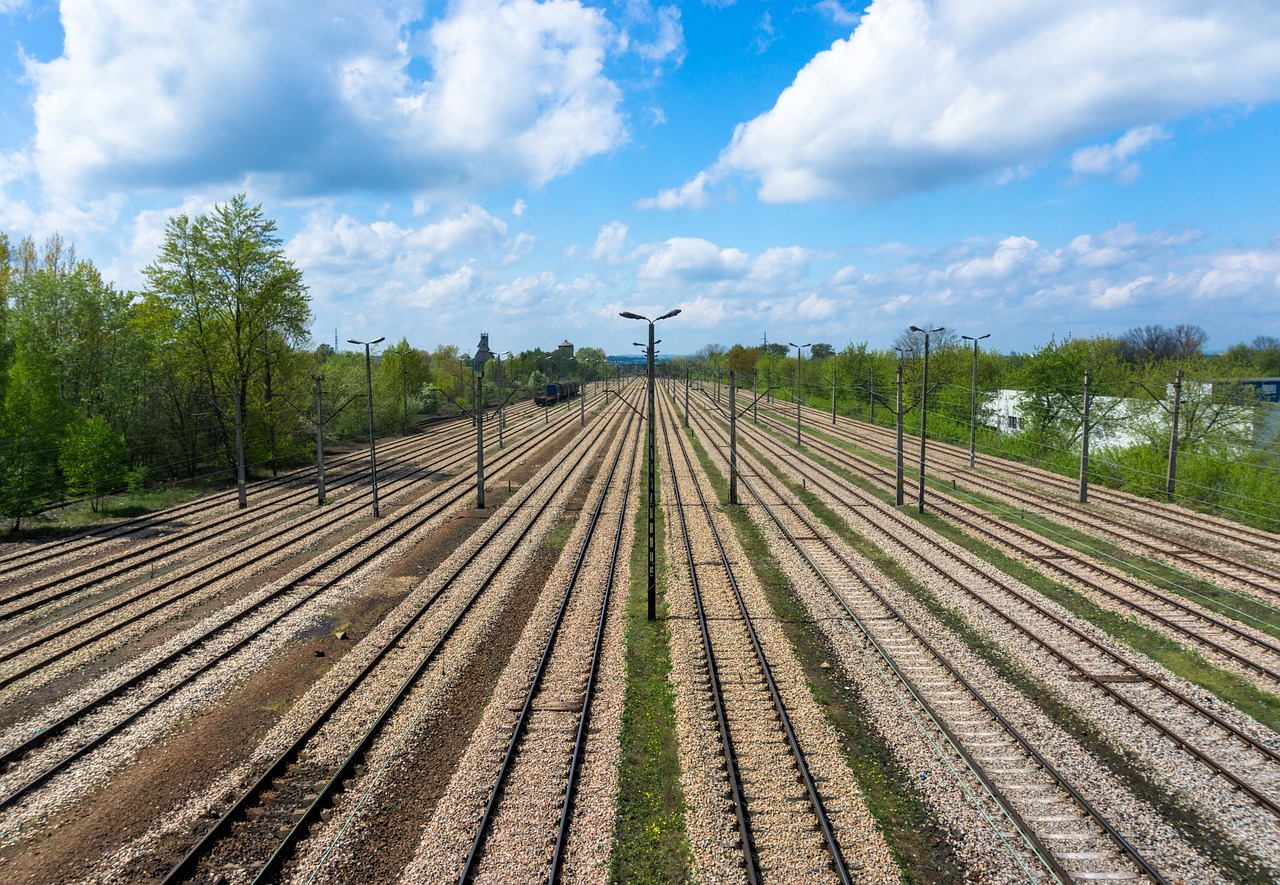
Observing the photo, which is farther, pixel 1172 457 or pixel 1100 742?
pixel 1172 457

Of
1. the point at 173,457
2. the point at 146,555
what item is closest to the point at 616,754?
the point at 146,555

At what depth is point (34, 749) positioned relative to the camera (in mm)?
12055

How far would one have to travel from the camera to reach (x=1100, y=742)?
11625 mm

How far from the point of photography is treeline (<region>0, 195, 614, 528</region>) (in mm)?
31109

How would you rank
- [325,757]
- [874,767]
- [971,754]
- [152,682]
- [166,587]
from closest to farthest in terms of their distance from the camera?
1. [874,767]
2. [971,754]
3. [325,757]
4. [152,682]
5. [166,587]

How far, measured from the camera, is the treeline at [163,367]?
102 feet

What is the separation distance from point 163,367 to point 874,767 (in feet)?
150

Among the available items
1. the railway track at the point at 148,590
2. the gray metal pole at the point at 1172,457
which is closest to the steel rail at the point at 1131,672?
the gray metal pole at the point at 1172,457

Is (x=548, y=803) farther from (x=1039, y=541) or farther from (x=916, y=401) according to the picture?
(x=916, y=401)

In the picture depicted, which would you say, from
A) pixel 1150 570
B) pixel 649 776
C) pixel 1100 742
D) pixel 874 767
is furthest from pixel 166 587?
pixel 1150 570

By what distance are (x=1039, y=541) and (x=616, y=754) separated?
19.8 metres

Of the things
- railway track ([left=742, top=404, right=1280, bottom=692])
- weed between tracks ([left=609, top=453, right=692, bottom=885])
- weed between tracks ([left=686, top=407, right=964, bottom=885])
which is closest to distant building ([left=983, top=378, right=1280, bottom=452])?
railway track ([left=742, top=404, right=1280, bottom=692])

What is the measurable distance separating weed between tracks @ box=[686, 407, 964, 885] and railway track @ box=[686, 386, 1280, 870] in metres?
4.29

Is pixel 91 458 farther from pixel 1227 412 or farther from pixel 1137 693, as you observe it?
pixel 1227 412
